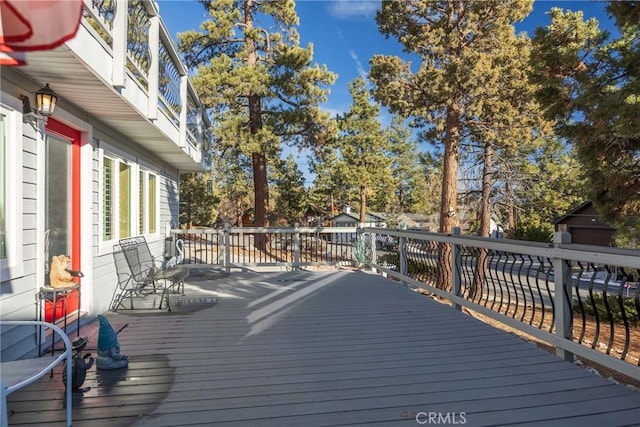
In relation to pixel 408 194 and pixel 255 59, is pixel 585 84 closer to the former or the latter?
pixel 255 59

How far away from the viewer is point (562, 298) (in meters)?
2.96

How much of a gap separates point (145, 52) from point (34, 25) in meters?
3.56

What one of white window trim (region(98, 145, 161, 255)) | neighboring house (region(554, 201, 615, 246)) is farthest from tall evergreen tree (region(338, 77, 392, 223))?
white window trim (region(98, 145, 161, 255))

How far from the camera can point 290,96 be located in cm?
1251

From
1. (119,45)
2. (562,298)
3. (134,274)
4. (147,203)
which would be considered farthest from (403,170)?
(119,45)

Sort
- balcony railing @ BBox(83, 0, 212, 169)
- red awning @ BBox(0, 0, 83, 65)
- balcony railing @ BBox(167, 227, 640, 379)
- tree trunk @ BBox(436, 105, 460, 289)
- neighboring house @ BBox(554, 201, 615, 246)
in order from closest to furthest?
red awning @ BBox(0, 0, 83, 65)
balcony railing @ BBox(167, 227, 640, 379)
balcony railing @ BBox(83, 0, 212, 169)
tree trunk @ BBox(436, 105, 460, 289)
neighboring house @ BBox(554, 201, 615, 246)

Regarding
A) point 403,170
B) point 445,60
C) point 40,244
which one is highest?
point 403,170

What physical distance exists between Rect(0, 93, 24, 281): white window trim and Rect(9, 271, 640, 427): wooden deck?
86 centimetres

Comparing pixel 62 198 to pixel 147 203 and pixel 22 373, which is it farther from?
pixel 147 203

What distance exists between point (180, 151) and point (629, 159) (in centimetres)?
676

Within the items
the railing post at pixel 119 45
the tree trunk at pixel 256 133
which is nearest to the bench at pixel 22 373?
the railing post at pixel 119 45

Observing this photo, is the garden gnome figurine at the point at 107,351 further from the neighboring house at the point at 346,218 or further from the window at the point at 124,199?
the neighboring house at the point at 346,218

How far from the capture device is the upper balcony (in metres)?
2.75

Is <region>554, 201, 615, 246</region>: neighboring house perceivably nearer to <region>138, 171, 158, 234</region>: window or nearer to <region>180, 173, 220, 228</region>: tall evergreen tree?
<region>180, 173, 220, 228</region>: tall evergreen tree
